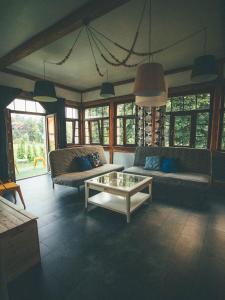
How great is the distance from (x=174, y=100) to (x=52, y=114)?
12.4 feet

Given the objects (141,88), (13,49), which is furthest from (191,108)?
(13,49)

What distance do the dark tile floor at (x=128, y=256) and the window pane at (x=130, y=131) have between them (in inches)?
120

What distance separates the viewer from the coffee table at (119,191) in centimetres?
261

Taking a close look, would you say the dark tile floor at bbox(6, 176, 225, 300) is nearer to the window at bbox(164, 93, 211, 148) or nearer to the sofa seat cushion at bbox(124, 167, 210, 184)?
the sofa seat cushion at bbox(124, 167, 210, 184)

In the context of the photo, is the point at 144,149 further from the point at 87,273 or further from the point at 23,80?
the point at 23,80

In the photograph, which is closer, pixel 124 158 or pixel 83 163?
pixel 83 163

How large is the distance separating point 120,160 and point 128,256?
13.8ft

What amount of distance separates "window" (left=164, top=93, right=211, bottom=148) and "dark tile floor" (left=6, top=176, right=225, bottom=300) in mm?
2042

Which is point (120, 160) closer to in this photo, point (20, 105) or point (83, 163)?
point (83, 163)

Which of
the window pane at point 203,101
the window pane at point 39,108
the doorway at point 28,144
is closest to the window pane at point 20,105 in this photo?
A: the window pane at point 39,108

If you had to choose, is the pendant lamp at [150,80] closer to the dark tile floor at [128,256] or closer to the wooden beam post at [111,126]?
the dark tile floor at [128,256]

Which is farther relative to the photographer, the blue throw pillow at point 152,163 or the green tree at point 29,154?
the green tree at point 29,154

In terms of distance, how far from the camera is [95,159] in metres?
4.49

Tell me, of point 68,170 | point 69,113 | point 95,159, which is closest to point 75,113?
point 69,113
